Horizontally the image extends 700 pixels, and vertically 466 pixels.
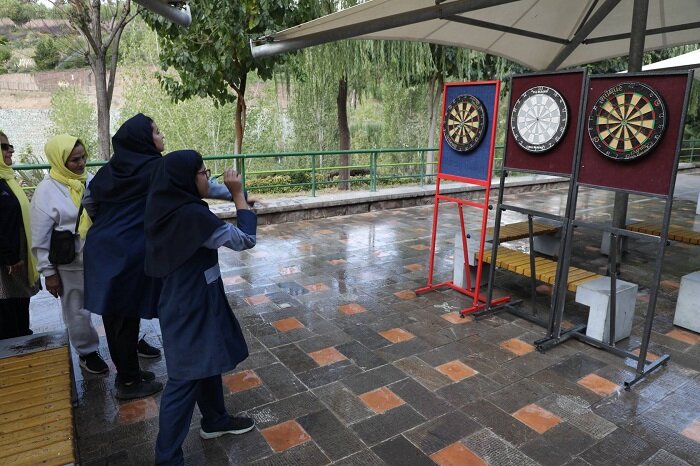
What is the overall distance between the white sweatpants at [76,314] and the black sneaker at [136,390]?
42 cm

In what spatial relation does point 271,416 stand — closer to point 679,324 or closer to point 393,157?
point 679,324

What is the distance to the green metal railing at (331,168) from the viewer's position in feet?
22.9

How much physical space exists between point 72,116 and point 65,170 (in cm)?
1850

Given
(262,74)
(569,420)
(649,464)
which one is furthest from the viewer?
(262,74)

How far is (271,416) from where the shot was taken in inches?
100

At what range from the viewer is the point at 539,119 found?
3328mm

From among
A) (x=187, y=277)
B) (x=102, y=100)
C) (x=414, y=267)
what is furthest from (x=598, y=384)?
(x=102, y=100)

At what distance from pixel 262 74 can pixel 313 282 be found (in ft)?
12.6

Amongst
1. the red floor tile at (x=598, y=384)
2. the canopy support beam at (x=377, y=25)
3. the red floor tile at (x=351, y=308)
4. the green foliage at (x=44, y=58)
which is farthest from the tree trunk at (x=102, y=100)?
the green foliage at (x=44, y=58)

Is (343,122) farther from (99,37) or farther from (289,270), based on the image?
(289,270)

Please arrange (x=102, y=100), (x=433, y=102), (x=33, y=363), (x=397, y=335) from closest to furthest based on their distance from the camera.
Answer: (x=33, y=363), (x=397, y=335), (x=102, y=100), (x=433, y=102)

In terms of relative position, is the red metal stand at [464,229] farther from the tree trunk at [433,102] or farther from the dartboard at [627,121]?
the tree trunk at [433,102]

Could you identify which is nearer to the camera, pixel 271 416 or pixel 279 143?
pixel 271 416

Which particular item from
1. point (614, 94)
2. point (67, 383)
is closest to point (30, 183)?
point (67, 383)
